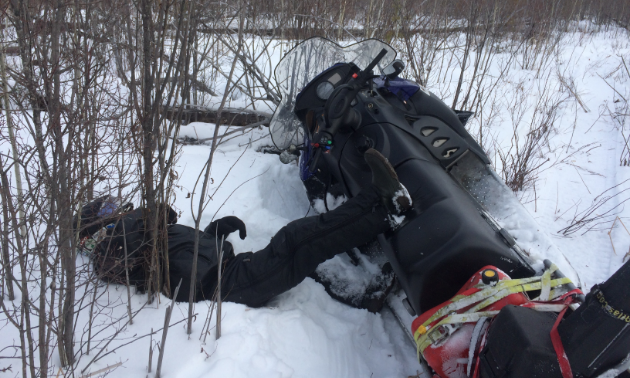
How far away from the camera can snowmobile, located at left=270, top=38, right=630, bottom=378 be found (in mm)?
1110

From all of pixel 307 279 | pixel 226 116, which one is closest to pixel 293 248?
pixel 307 279

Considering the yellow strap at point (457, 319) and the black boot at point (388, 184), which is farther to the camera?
the black boot at point (388, 184)

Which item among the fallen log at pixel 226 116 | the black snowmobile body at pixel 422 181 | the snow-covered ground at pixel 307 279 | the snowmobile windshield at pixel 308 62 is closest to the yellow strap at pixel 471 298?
the black snowmobile body at pixel 422 181

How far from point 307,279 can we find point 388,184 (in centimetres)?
74

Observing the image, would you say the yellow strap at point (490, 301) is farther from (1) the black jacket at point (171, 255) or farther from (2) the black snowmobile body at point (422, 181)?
(1) the black jacket at point (171, 255)

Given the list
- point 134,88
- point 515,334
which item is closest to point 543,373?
point 515,334

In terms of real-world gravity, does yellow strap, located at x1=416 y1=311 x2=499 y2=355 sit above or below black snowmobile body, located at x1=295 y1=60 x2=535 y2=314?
below

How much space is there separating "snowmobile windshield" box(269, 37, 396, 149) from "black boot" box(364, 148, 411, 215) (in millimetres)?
1023

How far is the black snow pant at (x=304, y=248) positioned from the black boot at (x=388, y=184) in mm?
74

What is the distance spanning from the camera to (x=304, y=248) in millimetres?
1965

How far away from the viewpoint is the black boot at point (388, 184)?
188 cm

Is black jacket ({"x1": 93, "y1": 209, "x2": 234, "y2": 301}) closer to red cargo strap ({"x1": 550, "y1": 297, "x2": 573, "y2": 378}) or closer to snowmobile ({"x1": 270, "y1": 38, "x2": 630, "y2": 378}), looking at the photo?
snowmobile ({"x1": 270, "y1": 38, "x2": 630, "y2": 378})

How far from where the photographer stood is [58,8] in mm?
1164

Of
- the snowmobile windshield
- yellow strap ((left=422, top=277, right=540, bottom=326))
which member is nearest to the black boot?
yellow strap ((left=422, top=277, right=540, bottom=326))
